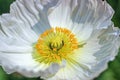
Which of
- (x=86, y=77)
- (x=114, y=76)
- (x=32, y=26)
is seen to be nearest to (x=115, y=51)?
(x=86, y=77)

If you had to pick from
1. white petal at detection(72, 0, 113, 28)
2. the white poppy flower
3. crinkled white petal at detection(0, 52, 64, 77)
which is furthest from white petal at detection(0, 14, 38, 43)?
white petal at detection(72, 0, 113, 28)

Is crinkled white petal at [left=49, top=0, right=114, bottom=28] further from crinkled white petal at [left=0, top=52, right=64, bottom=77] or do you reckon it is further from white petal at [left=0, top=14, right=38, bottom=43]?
crinkled white petal at [left=0, top=52, right=64, bottom=77]

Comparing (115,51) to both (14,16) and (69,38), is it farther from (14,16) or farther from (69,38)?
(14,16)

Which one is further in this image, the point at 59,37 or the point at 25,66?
the point at 59,37

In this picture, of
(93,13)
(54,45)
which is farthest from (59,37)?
(93,13)

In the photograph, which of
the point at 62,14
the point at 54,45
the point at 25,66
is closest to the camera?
the point at 25,66

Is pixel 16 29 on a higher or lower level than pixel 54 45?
higher

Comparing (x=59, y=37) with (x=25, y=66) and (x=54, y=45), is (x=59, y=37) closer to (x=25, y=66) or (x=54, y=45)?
(x=54, y=45)

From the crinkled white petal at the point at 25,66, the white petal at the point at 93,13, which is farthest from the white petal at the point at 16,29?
the white petal at the point at 93,13
